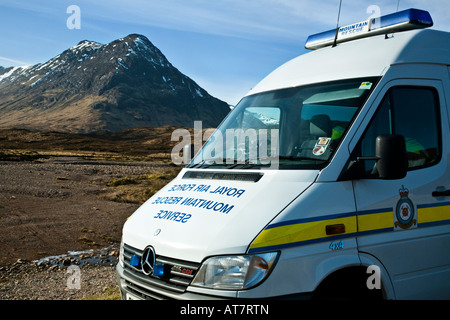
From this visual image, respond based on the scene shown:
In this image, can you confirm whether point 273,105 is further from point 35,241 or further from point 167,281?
point 35,241

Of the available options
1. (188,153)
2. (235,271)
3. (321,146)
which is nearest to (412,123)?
(321,146)

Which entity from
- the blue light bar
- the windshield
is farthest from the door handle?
the blue light bar

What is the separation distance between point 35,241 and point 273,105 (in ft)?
28.4

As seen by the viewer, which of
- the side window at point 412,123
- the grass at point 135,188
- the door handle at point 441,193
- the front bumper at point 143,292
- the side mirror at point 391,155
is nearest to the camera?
the front bumper at point 143,292

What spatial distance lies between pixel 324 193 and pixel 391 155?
0.61 m

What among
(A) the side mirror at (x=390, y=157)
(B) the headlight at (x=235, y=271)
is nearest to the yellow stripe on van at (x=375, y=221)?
(A) the side mirror at (x=390, y=157)

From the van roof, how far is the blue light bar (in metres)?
0.17

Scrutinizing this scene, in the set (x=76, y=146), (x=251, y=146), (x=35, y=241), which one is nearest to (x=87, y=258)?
(x=35, y=241)

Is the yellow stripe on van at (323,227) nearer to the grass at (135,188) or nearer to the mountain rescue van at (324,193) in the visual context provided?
the mountain rescue van at (324,193)

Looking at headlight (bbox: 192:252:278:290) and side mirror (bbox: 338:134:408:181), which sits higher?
side mirror (bbox: 338:134:408:181)

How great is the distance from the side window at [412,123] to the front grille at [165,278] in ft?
6.08

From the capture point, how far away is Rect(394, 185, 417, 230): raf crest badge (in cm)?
404

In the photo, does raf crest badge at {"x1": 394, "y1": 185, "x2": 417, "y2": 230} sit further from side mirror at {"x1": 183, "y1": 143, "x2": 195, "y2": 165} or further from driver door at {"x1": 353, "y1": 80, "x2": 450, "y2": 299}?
side mirror at {"x1": 183, "y1": 143, "x2": 195, "y2": 165}

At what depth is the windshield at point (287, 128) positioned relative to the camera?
4.11m
